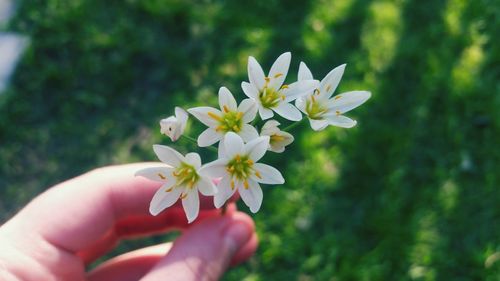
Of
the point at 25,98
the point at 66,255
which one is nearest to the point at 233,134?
the point at 66,255

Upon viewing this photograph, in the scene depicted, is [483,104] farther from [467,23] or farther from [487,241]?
[487,241]

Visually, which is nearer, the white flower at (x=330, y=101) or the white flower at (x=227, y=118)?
the white flower at (x=227, y=118)

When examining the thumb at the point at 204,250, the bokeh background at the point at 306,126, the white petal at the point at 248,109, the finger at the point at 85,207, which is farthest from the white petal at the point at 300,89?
the bokeh background at the point at 306,126

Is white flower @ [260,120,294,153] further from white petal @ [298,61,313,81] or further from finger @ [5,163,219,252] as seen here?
finger @ [5,163,219,252]

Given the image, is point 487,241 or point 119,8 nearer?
point 487,241

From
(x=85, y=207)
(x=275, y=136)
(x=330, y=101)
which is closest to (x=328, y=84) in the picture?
(x=330, y=101)

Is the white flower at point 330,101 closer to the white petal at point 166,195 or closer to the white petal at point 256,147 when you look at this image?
the white petal at point 256,147
